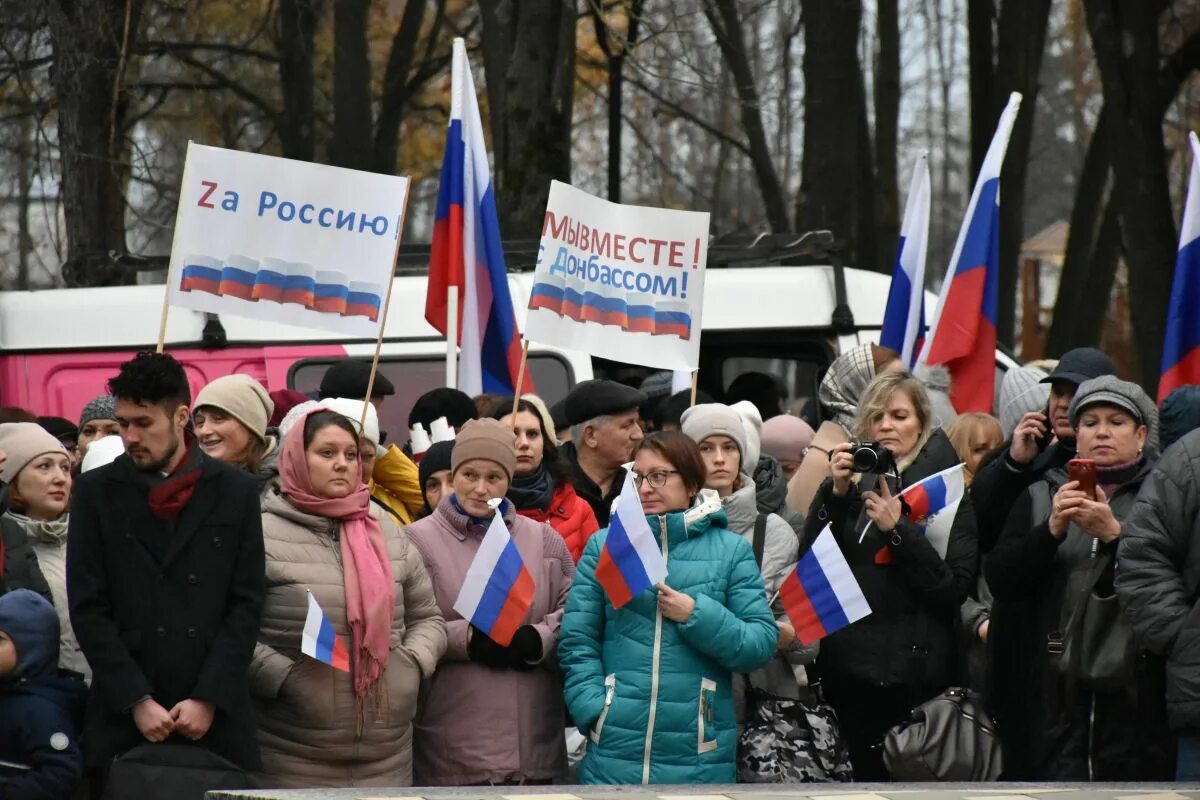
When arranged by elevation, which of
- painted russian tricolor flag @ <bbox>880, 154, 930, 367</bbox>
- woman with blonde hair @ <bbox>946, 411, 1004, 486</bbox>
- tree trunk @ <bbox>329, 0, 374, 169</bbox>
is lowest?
woman with blonde hair @ <bbox>946, 411, 1004, 486</bbox>

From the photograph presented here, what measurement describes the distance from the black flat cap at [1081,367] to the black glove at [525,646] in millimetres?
2059

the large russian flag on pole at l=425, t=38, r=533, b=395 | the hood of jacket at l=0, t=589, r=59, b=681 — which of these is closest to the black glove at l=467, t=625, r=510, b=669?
the hood of jacket at l=0, t=589, r=59, b=681

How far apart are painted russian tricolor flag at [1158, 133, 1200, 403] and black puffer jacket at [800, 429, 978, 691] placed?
8.59ft

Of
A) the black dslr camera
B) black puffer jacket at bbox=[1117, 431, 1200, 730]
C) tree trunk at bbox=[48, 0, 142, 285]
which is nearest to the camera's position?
black puffer jacket at bbox=[1117, 431, 1200, 730]

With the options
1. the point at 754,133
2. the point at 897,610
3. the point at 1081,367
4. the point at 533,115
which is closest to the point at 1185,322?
the point at 1081,367

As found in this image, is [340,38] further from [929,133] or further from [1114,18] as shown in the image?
[929,133]

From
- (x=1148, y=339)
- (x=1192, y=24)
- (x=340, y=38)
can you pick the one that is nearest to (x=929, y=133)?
(x=1192, y=24)

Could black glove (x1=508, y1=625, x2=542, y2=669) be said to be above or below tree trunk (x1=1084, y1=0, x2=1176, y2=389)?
below

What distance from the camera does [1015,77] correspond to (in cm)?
1916

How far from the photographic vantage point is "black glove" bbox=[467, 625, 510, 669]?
658 centimetres

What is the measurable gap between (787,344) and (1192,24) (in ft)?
38.8

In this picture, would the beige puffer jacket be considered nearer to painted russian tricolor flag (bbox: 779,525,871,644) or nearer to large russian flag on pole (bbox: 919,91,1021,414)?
painted russian tricolor flag (bbox: 779,525,871,644)

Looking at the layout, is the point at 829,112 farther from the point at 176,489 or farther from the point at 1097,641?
the point at 176,489

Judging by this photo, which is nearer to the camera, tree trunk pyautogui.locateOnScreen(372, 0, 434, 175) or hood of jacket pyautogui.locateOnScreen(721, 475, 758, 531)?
hood of jacket pyautogui.locateOnScreen(721, 475, 758, 531)
